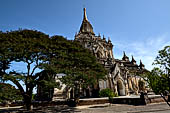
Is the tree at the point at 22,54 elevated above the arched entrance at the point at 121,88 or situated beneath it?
elevated above

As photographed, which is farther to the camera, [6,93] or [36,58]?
[36,58]

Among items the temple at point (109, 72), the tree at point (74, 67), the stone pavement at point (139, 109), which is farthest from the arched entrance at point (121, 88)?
the stone pavement at point (139, 109)

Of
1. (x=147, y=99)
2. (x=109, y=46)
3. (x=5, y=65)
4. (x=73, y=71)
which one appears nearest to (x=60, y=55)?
(x=73, y=71)

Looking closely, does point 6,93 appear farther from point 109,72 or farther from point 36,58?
point 109,72

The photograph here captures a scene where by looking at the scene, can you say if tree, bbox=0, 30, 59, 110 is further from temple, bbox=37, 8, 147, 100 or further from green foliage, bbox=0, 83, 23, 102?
temple, bbox=37, 8, 147, 100

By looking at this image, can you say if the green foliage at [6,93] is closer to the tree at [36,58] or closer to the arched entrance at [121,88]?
the tree at [36,58]

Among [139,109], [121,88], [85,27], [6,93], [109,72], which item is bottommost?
[139,109]

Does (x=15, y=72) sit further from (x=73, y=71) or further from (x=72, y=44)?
(x=72, y=44)

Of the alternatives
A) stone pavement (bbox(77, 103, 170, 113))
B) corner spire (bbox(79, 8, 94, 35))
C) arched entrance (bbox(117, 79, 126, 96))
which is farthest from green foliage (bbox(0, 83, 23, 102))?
corner spire (bbox(79, 8, 94, 35))

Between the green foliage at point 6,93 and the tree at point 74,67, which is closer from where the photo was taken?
the green foliage at point 6,93

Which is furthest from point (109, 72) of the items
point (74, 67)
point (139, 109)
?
point (139, 109)

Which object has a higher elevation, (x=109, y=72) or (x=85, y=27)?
(x=85, y=27)

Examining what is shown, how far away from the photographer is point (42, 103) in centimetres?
2131

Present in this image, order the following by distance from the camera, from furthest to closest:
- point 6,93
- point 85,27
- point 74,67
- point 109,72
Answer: point 85,27, point 109,72, point 74,67, point 6,93
